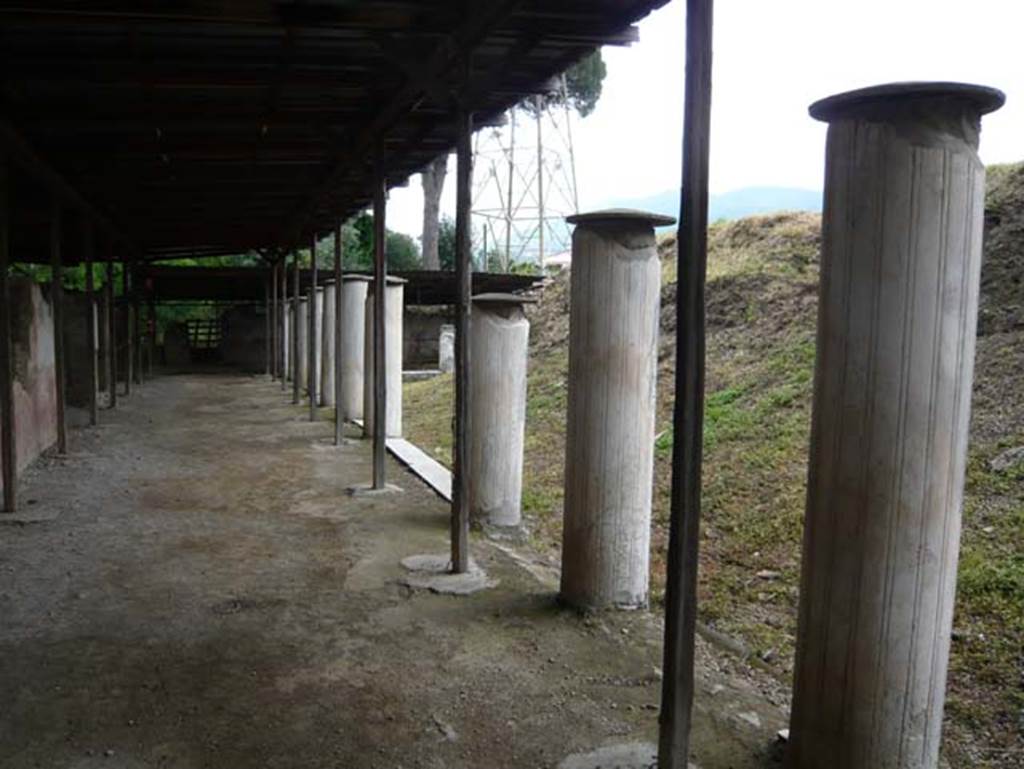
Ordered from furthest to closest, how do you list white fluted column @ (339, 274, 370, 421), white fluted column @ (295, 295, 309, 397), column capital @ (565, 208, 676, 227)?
1. white fluted column @ (295, 295, 309, 397)
2. white fluted column @ (339, 274, 370, 421)
3. column capital @ (565, 208, 676, 227)

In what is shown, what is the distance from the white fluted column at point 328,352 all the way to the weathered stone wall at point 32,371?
13.9 feet

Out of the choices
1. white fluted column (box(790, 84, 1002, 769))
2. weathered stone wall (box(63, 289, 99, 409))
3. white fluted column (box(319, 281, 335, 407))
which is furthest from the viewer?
white fluted column (box(319, 281, 335, 407))

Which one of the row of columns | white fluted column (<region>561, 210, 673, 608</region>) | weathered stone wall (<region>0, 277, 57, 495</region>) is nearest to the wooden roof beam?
weathered stone wall (<region>0, 277, 57, 495</region>)

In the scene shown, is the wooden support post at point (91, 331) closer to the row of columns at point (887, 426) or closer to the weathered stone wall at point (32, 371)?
the weathered stone wall at point (32, 371)

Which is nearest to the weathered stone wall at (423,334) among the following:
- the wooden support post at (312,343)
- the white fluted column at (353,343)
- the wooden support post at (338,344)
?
the wooden support post at (312,343)

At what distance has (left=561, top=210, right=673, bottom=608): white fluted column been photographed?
4281mm

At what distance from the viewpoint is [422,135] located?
694 centimetres

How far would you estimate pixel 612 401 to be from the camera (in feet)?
14.1

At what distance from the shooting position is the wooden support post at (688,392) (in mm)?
2559

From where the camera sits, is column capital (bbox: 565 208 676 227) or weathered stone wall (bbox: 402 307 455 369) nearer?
column capital (bbox: 565 208 676 227)

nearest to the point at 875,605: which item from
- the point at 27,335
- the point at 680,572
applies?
the point at 680,572

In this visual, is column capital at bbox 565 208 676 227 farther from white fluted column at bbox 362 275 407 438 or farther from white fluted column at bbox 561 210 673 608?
white fluted column at bbox 362 275 407 438

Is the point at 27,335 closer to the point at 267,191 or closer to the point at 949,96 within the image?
the point at 267,191

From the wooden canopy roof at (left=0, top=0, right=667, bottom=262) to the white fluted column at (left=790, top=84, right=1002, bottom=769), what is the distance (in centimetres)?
192
